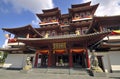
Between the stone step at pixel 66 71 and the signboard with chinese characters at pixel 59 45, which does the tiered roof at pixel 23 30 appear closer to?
the signboard with chinese characters at pixel 59 45

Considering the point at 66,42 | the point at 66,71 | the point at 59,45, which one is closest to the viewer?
the point at 66,71

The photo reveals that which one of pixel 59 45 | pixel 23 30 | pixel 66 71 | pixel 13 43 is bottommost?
pixel 66 71

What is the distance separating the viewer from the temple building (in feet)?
42.2

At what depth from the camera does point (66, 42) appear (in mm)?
12906

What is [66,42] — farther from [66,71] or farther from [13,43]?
[13,43]

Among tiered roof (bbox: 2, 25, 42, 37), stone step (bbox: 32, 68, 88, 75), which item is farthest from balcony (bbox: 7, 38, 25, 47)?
stone step (bbox: 32, 68, 88, 75)

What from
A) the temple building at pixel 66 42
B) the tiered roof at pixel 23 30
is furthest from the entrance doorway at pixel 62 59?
the tiered roof at pixel 23 30

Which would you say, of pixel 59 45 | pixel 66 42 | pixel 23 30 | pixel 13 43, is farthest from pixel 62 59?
pixel 13 43

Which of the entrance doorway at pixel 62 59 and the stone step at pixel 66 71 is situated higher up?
the entrance doorway at pixel 62 59

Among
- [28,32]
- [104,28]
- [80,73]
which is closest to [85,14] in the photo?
[104,28]

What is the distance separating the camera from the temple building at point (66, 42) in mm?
12867

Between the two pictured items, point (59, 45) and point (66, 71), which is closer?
point (66, 71)

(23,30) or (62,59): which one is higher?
(23,30)

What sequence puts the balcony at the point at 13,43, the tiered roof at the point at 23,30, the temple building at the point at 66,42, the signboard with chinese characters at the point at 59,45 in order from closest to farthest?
the temple building at the point at 66,42 → the signboard with chinese characters at the point at 59,45 → the tiered roof at the point at 23,30 → the balcony at the point at 13,43
